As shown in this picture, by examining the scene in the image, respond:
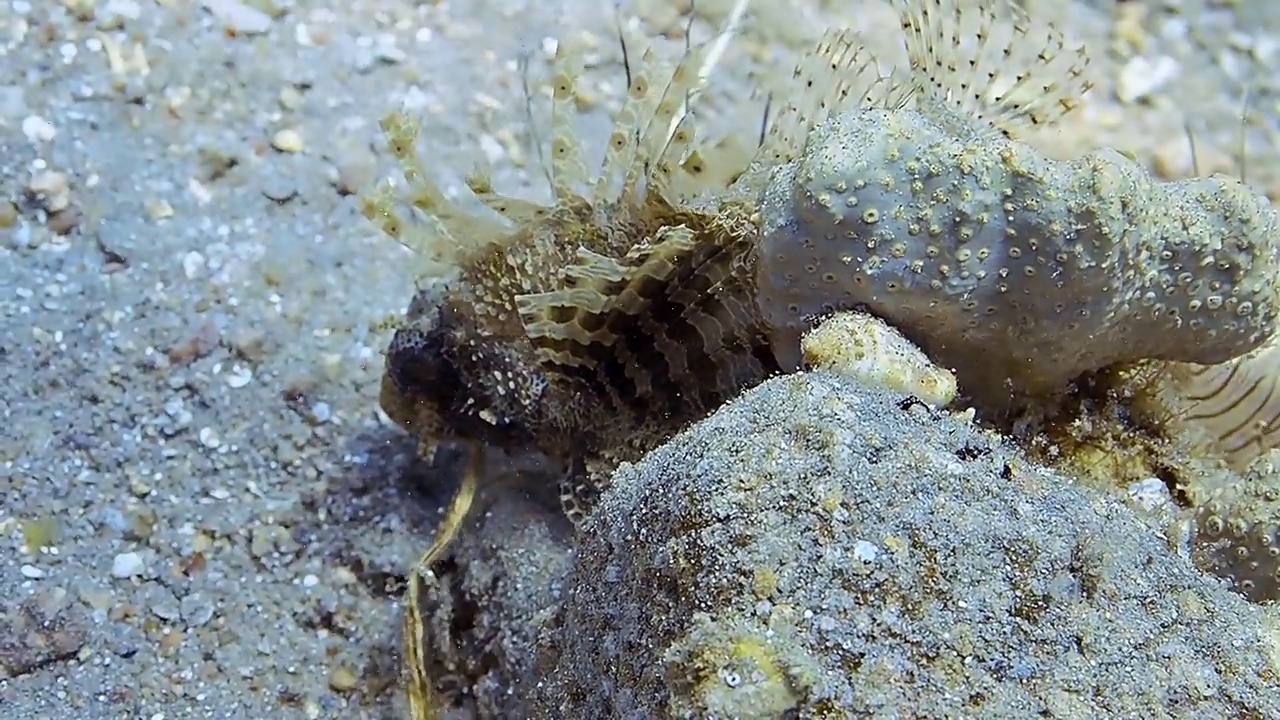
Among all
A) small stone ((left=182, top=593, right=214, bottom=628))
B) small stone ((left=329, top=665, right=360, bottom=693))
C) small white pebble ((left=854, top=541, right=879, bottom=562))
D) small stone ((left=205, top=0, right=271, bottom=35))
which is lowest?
small stone ((left=182, top=593, right=214, bottom=628))

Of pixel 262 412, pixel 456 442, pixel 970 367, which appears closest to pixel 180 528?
pixel 262 412

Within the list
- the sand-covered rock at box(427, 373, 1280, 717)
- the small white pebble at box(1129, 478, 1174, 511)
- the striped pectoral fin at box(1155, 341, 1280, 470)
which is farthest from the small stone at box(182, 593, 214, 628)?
the striped pectoral fin at box(1155, 341, 1280, 470)

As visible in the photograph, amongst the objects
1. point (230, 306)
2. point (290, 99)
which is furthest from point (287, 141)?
point (230, 306)

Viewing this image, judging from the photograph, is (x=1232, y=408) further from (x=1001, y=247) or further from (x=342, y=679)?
(x=342, y=679)

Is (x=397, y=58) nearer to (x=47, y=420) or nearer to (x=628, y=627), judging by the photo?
(x=47, y=420)

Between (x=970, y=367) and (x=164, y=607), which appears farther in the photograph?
(x=164, y=607)

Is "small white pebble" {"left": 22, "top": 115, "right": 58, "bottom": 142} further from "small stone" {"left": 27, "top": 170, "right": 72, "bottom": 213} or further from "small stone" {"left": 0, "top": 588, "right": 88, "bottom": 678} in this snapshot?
"small stone" {"left": 0, "top": 588, "right": 88, "bottom": 678}

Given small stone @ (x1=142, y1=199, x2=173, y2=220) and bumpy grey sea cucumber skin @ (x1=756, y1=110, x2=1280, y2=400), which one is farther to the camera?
small stone @ (x1=142, y1=199, x2=173, y2=220)
